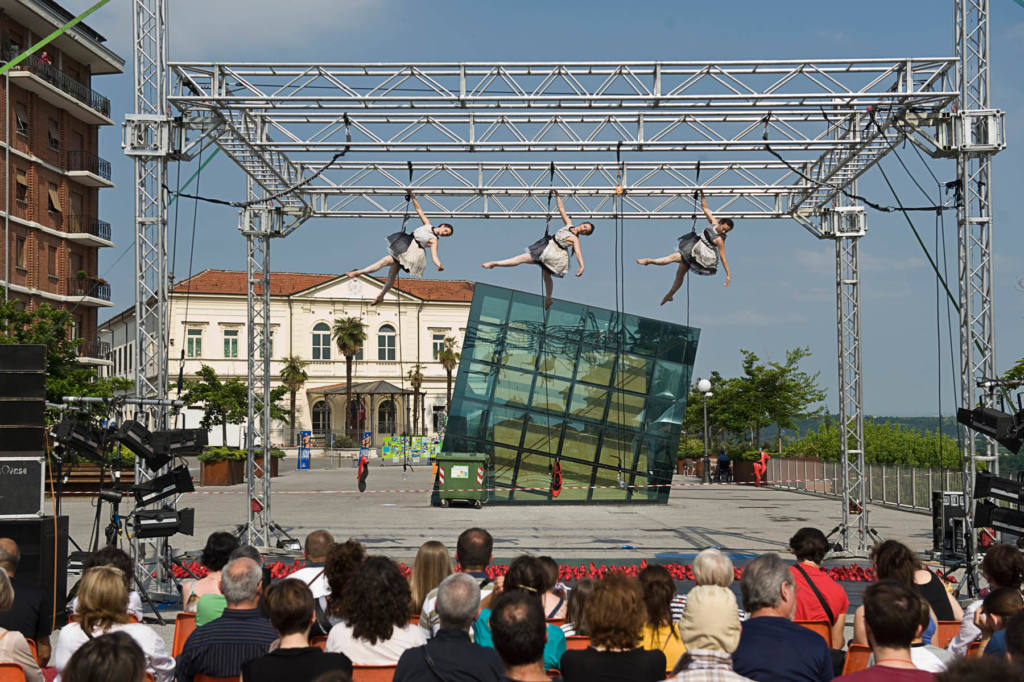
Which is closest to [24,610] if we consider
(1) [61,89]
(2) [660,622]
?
(2) [660,622]

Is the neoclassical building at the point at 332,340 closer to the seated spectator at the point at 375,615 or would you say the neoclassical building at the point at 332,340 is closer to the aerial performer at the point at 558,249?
the aerial performer at the point at 558,249

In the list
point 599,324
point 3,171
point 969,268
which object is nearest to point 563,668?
point 969,268

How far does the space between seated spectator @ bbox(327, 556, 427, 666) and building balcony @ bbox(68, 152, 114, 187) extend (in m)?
49.3

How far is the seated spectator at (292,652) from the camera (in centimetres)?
458

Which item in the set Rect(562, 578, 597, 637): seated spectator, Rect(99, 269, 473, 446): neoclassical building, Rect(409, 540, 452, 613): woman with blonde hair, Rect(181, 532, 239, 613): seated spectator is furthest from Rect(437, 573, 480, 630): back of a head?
Rect(99, 269, 473, 446): neoclassical building

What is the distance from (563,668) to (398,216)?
14.3m

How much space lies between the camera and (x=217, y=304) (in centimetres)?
7906

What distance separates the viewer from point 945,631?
22.1 feet

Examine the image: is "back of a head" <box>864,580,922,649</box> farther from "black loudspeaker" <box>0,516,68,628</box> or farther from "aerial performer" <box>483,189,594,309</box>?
"aerial performer" <box>483,189,594,309</box>

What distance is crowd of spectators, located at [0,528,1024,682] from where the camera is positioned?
4.26 meters

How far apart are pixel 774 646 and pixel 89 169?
51.8 m

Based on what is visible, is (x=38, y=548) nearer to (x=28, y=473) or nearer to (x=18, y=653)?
(x=28, y=473)

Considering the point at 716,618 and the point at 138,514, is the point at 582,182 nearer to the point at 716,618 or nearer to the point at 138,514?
the point at 138,514

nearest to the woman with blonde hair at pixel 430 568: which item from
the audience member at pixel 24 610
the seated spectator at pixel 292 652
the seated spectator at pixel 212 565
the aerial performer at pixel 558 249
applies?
the seated spectator at pixel 292 652
